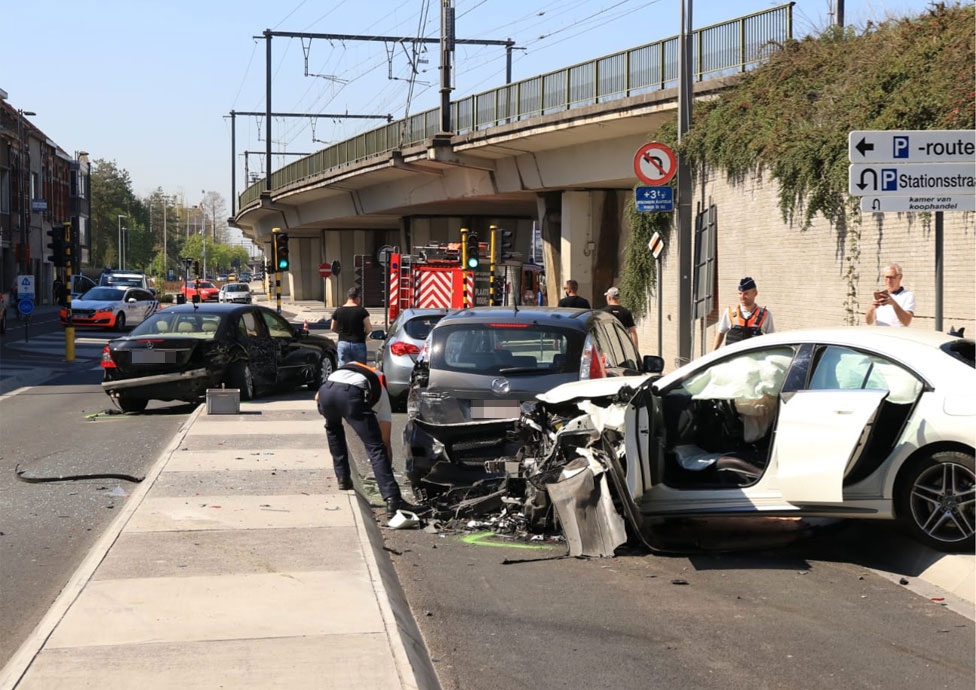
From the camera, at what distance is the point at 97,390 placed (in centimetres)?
2091

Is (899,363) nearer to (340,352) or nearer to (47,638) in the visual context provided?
(47,638)

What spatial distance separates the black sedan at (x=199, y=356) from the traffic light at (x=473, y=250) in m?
13.8

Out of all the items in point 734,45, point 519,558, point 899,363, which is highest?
point 734,45

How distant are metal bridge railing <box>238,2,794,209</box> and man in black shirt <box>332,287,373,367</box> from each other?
31.2 feet

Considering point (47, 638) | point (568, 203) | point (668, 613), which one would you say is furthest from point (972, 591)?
point (568, 203)

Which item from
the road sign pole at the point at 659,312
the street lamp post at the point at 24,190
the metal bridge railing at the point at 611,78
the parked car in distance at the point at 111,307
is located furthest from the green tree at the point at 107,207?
the road sign pole at the point at 659,312

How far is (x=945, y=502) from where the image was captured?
714 cm

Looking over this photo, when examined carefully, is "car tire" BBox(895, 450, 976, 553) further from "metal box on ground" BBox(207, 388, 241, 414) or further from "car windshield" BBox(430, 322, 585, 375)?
"metal box on ground" BBox(207, 388, 241, 414)

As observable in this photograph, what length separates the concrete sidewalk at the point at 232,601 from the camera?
5070 millimetres

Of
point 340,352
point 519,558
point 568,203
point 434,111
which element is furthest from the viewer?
point 434,111

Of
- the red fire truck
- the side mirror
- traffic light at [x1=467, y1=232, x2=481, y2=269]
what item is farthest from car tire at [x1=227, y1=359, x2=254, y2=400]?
the red fire truck

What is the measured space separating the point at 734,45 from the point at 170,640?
19.3 meters

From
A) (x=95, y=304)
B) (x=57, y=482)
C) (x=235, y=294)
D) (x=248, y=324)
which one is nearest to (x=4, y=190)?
(x=235, y=294)

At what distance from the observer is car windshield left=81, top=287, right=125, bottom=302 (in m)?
43.8
